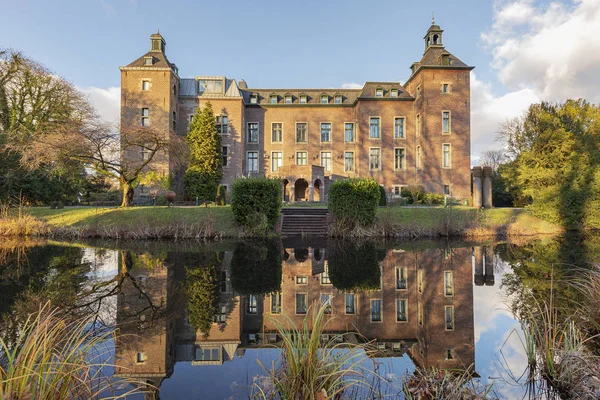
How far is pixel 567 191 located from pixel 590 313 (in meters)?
15.9

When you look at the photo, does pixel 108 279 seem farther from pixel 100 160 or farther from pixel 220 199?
pixel 220 199

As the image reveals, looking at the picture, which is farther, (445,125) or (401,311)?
(445,125)

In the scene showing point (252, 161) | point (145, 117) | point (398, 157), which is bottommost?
point (252, 161)

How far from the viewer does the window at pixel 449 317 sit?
4.30m

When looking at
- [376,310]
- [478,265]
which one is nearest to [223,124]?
[478,265]

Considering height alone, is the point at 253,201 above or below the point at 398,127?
below

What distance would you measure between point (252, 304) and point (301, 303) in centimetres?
82

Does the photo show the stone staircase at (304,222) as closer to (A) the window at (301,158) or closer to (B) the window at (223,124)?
(A) the window at (301,158)

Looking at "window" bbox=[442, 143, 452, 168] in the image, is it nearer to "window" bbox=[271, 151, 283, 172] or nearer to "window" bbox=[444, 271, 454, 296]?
"window" bbox=[271, 151, 283, 172]

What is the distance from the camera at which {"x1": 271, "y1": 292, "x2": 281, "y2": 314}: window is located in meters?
4.95

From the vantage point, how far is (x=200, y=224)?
14242mm

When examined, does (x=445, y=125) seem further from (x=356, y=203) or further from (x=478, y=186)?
(x=356, y=203)

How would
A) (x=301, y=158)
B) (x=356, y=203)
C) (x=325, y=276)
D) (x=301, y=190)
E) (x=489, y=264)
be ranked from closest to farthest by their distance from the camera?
(x=325, y=276) → (x=489, y=264) → (x=356, y=203) → (x=301, y=190) → (x=301, y=158)

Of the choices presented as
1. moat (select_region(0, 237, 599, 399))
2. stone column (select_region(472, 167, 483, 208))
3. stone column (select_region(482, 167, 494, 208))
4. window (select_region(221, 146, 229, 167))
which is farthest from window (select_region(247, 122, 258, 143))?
moat (select_region(0, 237, 599, 399))
